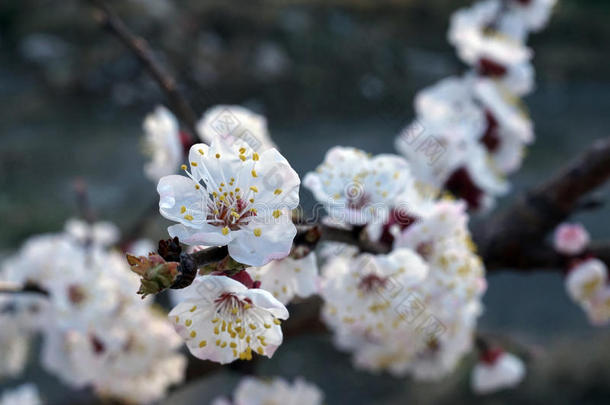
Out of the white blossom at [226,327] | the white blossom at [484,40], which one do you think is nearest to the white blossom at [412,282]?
the white blossom at [226,327]

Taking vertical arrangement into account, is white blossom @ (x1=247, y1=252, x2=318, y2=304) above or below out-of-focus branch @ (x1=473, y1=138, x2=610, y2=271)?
below

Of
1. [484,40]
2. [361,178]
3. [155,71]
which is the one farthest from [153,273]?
[484,40]

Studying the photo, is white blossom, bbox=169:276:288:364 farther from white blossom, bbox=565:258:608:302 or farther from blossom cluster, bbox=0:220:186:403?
white blossom, bbox=565:258:608:302

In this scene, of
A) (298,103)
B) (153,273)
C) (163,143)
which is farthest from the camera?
(298,103)

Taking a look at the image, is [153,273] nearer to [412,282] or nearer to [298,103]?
[412,282]

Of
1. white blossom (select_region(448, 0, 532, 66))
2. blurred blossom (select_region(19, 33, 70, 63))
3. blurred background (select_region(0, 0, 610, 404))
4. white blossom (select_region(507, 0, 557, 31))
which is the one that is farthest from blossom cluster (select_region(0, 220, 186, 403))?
blurred blossom (select_region(19, 33, 70, 63))

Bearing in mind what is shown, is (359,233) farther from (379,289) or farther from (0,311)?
(0,311)

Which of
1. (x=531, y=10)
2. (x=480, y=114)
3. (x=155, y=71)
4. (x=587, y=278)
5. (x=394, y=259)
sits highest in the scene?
(x=531, y=10)
